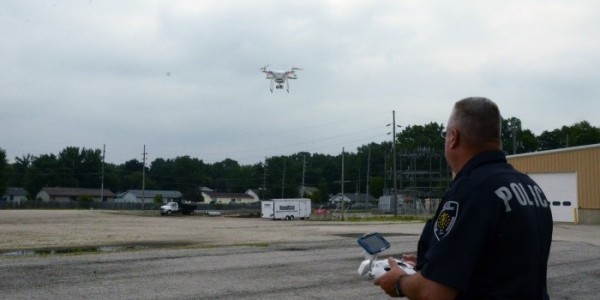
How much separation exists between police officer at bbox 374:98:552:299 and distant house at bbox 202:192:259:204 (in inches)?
6088

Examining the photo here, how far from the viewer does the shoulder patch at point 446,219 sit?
8.29 ft

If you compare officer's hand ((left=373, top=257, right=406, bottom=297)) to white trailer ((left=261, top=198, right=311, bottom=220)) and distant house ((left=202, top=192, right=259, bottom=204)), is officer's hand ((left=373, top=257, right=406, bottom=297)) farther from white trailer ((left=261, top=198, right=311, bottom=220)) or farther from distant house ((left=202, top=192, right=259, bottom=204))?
distant house ((left=202, top=192, right=259, bottom=204))

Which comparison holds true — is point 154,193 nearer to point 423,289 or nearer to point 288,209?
point 288,209

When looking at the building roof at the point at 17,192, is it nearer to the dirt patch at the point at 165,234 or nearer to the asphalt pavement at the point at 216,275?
the dirt patch at the point at 165,234

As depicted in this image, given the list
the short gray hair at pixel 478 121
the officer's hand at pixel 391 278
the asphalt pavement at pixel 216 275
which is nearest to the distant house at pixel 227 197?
the asphalt pavement at pixel 216 275

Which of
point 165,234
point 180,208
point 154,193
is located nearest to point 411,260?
point 165,234

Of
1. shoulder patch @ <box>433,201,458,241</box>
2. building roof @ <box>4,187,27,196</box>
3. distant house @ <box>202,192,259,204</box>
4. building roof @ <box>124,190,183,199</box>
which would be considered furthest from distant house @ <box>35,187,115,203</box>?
shoulder patch @ <box>433,201,458,241</box>

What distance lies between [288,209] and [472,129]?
199 feet

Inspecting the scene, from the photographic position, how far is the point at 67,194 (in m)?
144

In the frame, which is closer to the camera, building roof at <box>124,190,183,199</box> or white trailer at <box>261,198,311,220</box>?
white trailer at <box>261,198,311,220</box>

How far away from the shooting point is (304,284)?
10.7 metres

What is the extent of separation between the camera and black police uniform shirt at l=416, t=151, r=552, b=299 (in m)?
2.46

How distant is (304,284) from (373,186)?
11961 centimetres

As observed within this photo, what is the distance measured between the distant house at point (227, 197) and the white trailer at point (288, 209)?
→ 3697 inches
